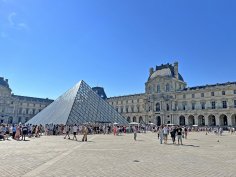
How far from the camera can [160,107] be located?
61031 mm

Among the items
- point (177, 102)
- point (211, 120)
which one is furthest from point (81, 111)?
point (211, 120)

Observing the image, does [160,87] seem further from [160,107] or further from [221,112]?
[221,112]

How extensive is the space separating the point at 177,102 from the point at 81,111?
37091 mm

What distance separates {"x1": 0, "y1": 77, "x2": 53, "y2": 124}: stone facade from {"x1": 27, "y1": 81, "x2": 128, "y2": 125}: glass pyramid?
47.6 meters

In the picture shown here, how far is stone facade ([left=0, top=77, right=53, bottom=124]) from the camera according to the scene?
71.6 metres

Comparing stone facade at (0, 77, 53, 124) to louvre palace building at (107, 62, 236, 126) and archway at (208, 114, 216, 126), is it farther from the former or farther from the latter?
archway at (208, 114, 216, 126)

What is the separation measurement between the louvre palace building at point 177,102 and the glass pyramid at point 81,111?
95.5 feet

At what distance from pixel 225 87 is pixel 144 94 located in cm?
2174

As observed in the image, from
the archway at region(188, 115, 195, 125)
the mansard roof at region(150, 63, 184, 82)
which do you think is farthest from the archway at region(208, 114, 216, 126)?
the mansard roof at region(150, 63, 184, 82)

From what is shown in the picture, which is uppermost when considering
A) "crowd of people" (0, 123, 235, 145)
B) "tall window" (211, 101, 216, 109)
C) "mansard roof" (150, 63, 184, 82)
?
"mansard roof" (150, 63, 184, 82)

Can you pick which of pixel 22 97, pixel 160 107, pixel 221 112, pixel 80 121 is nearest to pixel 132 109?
pixel 160 107

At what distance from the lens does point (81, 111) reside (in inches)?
1070

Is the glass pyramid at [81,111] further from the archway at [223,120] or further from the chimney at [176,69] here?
the chimney at [176,69]

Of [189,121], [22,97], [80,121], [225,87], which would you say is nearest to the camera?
[80,121]
